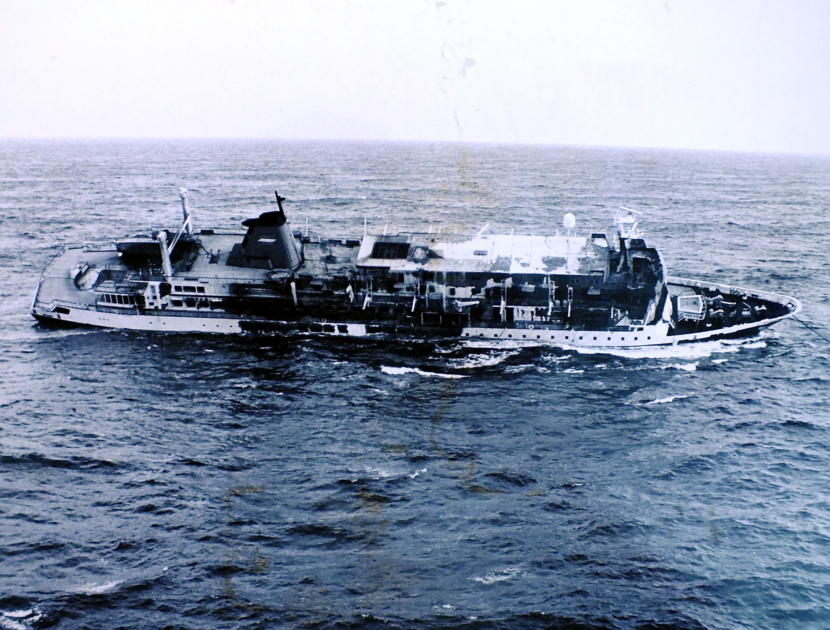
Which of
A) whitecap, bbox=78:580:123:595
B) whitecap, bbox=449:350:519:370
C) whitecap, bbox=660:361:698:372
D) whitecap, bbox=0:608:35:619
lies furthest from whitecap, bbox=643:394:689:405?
whitecap, bbox=0:608:35:619

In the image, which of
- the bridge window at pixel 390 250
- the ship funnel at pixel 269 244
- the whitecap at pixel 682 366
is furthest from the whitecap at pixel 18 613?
the whitecap at pixel 682 366

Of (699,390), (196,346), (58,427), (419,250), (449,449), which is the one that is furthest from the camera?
(419,250)

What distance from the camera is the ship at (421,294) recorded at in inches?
2544

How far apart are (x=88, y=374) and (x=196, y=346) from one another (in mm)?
10152

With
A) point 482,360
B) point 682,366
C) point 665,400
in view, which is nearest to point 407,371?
point 482,360

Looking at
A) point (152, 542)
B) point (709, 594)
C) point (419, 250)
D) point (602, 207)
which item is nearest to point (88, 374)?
point (152, 542)

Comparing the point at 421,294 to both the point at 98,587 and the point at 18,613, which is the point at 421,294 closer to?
the point at 98,587

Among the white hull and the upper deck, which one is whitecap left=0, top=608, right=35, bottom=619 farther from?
the upper deck

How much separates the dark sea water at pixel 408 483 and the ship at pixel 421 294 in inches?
88.7

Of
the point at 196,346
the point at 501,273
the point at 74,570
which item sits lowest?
the point at 74,570

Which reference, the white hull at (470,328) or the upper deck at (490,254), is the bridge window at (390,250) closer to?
the upper deck at (490,254)

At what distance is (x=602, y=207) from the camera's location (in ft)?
477

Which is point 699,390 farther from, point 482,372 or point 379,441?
point 379,441

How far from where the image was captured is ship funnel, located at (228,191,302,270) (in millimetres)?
70250
